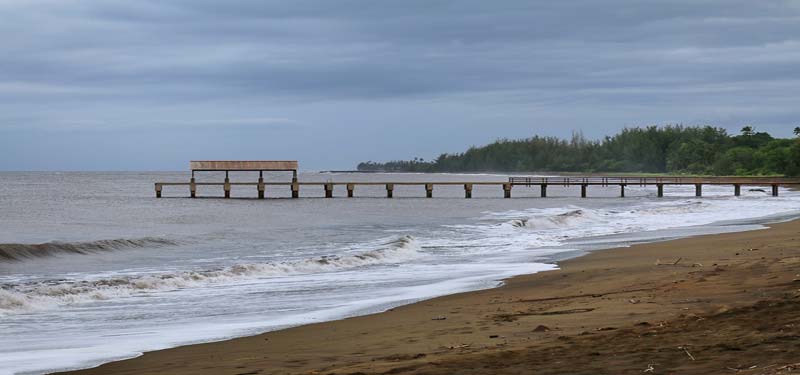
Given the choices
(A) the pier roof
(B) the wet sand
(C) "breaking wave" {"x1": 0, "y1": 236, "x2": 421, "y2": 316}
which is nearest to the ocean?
(C) "breaking wave" {"x1": 0, "y1": 236, "x2": 421, "y2": 316}

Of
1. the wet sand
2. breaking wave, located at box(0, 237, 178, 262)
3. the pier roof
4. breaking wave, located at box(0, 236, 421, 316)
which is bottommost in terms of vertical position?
breaking wave, located at box(0, 237, 178, 262)

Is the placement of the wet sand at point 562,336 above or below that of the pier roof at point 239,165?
below

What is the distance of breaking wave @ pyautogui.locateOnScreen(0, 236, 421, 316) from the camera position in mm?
14477

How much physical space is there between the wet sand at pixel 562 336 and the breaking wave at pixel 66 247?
16.1 metres

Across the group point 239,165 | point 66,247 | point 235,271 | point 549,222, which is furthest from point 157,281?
point 239,165

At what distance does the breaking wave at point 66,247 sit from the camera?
979 inches

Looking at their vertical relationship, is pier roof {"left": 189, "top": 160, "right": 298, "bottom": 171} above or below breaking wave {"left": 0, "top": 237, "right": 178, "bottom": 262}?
above

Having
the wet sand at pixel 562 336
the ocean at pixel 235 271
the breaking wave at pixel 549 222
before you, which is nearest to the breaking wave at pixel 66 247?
the ocean at pixel 235 271

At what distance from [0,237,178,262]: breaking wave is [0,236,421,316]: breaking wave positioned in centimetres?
775

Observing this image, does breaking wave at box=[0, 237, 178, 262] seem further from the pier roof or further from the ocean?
the pier roof

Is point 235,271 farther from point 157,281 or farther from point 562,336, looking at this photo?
point 562,336

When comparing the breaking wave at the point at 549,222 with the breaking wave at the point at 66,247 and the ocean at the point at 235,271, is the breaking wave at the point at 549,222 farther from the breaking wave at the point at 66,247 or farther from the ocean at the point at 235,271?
the breaking wave at the point at 66,247

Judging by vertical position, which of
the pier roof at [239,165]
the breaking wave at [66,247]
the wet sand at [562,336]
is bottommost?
the breaking wave at [66,247]

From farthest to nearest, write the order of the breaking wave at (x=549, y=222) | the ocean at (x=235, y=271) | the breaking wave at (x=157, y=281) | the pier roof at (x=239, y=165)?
the pier roof at (x=239, y=165) < the breaking wave at (x=549, y=222) < the breaking wave at (x=157, y=281) < the ocean at (x=235, y=271)
